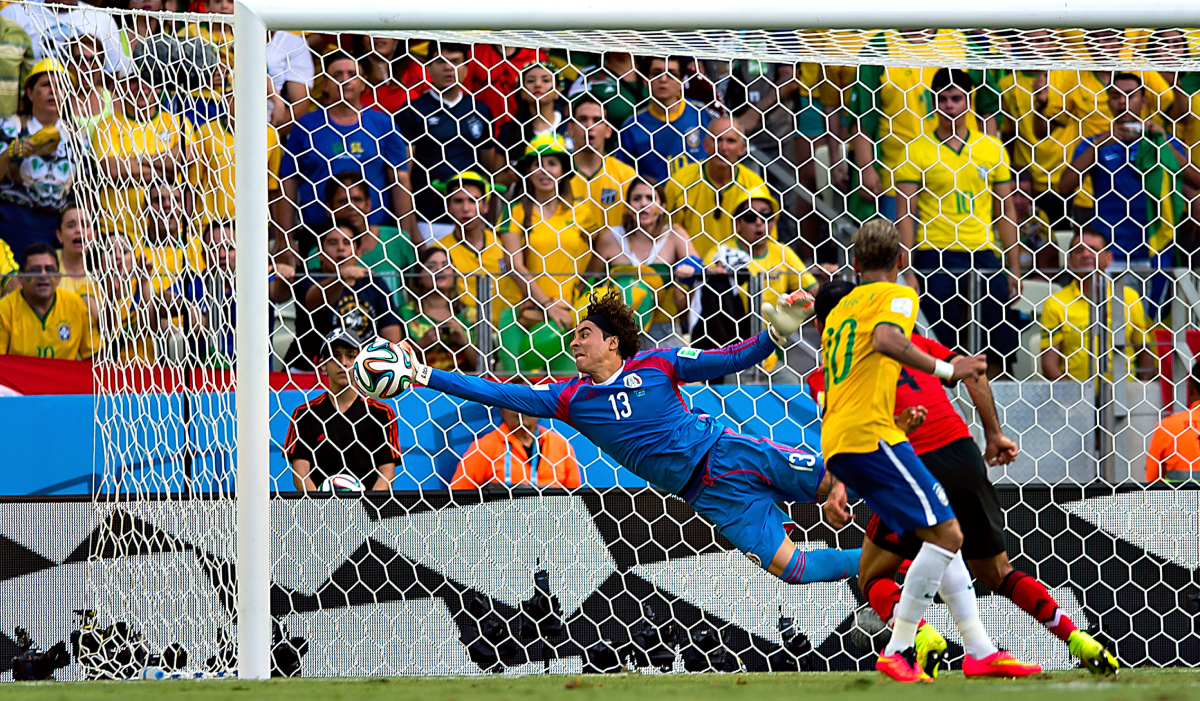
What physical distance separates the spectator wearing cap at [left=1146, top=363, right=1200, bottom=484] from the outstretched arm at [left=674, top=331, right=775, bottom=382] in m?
1.63

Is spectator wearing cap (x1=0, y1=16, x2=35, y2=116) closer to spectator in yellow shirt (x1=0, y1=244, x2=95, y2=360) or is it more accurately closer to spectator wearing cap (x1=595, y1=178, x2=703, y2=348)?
spectator in yellow shirt (x1=0, y1=244, x2=95, y2=360)

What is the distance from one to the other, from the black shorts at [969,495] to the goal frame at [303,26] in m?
1.28

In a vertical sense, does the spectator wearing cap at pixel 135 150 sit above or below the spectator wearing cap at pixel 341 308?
above

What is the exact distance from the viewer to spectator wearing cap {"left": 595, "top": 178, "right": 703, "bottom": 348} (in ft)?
17.2

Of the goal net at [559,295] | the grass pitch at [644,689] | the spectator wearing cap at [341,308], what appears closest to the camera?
the grass pitch at [644,689]

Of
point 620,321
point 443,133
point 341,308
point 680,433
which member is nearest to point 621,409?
point 680,433

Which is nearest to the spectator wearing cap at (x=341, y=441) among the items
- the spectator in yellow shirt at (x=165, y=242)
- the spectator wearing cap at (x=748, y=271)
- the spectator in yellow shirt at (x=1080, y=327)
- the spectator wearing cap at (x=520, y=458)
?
the spectator wearing cap at (x=520, y=458)

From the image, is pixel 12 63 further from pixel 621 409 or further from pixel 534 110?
pixel 621 409

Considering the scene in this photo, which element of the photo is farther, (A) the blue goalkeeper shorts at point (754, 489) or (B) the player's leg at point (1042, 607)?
(A) the blue goalkeeper shorts at point (754, 489)

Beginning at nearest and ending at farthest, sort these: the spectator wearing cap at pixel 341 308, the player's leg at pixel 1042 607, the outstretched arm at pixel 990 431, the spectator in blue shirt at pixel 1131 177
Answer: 1. the player's leg at pixel 1042 607
2. the outstretched arm at pixel 990 431
3. the spectator wearing cap at pixel 341 308
4. the spectator in blue shirt at pixel 1131 177

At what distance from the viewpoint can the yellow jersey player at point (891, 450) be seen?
3355 millimetres

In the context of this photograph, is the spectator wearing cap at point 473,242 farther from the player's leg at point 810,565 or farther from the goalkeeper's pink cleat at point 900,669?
the goalkeeper's pink cleat at point 900,669

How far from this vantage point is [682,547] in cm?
447

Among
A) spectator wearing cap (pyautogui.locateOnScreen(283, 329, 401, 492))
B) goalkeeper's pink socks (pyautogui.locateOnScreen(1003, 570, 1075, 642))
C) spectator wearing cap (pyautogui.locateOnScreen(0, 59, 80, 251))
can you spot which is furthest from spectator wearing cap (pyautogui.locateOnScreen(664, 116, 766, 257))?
spectator wearing cap (pyautogui.locateOnScreen(0, 59, 80, 251))
